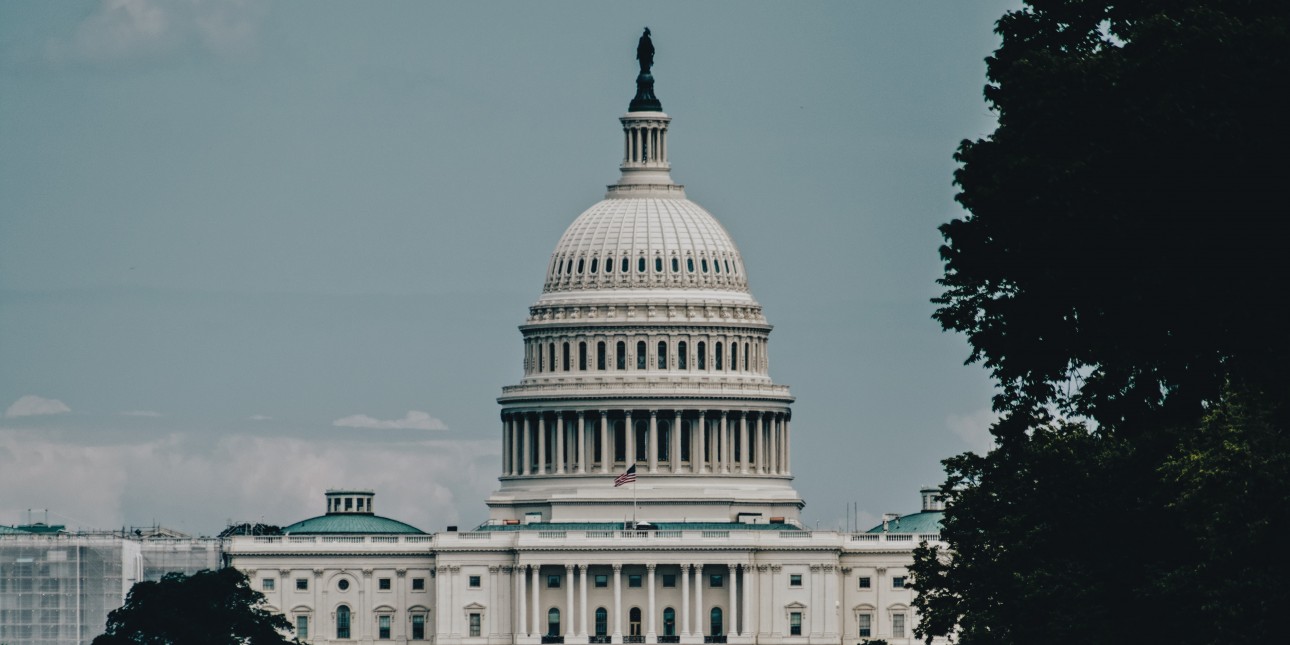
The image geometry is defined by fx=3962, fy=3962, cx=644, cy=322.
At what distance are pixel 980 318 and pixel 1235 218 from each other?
40.4 ft

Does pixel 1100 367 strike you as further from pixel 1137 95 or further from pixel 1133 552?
pixel 1133 552

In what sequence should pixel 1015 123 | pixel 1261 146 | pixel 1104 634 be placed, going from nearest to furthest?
1. pixel 1261 146
2. pixel 1015 123
3. pixel 1104 634

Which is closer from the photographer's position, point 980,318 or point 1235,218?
point 1235,218

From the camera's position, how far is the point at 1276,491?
10738 cm

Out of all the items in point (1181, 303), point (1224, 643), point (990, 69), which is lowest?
point (1224, 643)

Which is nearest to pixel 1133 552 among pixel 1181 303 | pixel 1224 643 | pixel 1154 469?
pixel 1154 469

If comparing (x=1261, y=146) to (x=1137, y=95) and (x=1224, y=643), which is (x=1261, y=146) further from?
(x=1224, y=643)

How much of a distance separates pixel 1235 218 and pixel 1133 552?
40.9 m

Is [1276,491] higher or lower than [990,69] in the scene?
lower

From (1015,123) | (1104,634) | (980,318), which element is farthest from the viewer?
(1104,634)

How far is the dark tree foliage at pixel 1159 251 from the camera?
90438 mm

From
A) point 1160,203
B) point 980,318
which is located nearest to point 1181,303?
point 1160,203

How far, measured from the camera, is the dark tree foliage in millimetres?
90438

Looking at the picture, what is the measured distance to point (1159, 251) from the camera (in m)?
92.6
